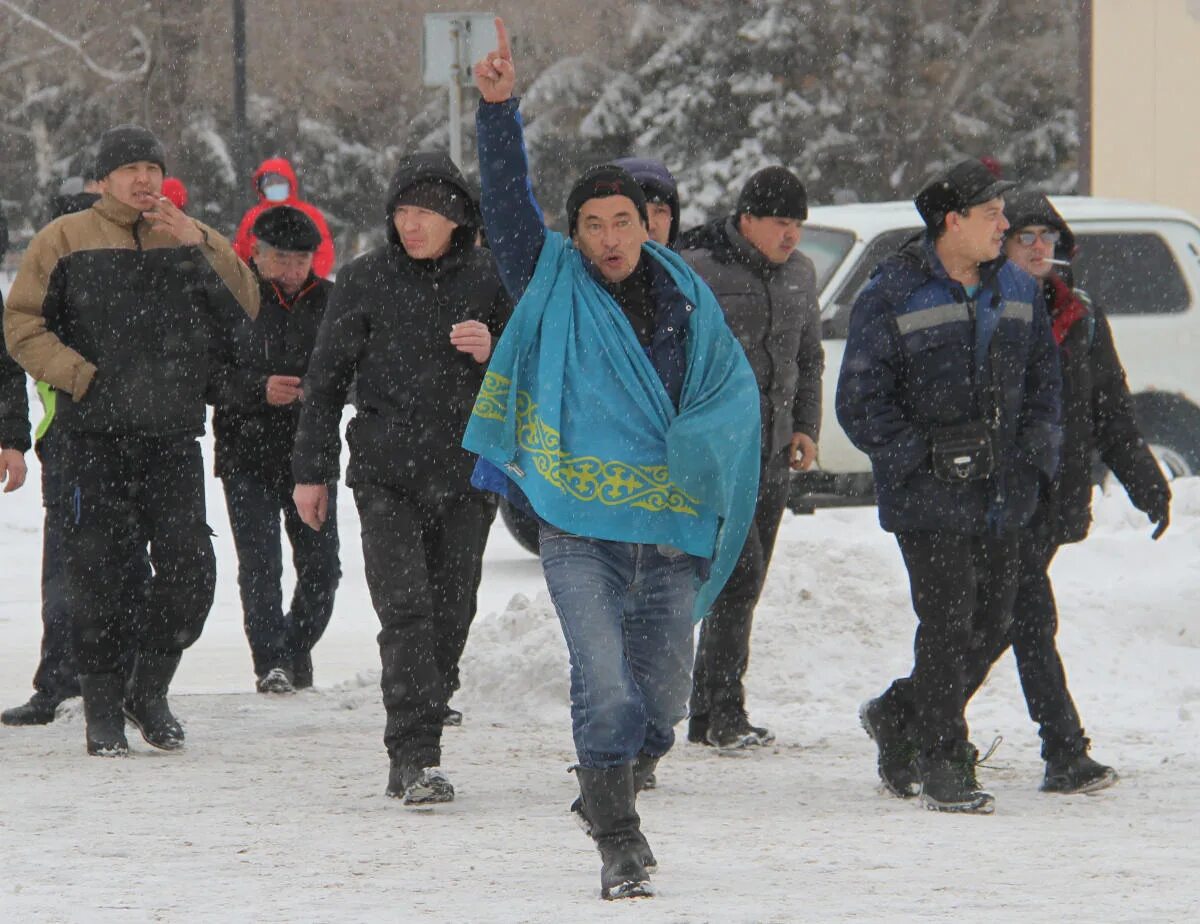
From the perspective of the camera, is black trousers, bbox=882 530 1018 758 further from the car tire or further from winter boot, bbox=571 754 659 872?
the car tire

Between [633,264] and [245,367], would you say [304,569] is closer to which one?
[245,367]

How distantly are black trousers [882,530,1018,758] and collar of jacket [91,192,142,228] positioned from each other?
8.65 feet

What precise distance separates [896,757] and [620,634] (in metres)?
1.63

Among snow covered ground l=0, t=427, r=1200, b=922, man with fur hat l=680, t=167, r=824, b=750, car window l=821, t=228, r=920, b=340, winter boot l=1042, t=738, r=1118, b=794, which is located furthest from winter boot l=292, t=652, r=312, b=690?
car window l=821, t=228, r=920, b=340

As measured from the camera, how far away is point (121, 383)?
7.21m

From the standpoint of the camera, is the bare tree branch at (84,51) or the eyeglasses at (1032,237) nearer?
the eyeglasses at (1032,237)

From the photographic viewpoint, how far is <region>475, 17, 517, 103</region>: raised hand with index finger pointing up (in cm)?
528

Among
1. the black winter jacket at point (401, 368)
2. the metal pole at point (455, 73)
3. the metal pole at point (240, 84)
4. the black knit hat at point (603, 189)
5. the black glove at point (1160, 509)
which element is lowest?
the black glove at point (1160, 509)

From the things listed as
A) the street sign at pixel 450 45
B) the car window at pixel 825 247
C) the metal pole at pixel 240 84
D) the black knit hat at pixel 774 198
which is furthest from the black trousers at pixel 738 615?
the metal pole at pixel 240 84

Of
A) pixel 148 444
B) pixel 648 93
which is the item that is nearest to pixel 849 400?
pixel 148 444

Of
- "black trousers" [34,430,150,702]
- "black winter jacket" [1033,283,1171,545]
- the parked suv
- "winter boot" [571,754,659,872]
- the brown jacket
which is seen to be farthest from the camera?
the parked suv

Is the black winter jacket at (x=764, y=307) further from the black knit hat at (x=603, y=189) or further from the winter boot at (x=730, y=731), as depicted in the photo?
the black knit hat at (x=603, y=189)

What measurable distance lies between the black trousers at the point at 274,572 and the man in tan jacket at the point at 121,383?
141cm

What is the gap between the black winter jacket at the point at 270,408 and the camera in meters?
8.83
